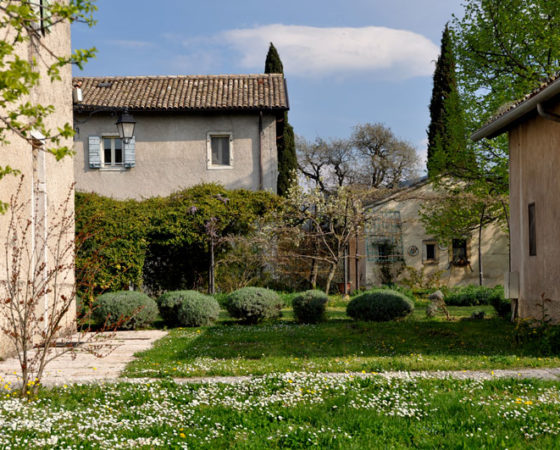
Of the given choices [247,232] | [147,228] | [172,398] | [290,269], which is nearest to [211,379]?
[172,398]

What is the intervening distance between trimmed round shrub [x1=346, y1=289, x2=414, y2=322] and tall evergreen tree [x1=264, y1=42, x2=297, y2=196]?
36.3ft

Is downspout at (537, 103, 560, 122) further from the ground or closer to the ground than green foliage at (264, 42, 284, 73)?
closer to the ground

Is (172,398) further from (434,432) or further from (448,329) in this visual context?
(448,329)

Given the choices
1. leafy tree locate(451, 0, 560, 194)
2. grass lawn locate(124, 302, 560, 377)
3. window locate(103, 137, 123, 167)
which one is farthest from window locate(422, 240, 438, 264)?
A: window locate(103, 137, 123, 167)

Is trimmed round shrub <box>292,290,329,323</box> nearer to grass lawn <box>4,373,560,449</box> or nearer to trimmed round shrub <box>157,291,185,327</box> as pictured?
trimmed round shrub <box>157,291,185,327</box>

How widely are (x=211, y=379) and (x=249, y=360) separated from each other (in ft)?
5.73

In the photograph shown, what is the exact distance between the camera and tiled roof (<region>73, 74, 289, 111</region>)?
22.5 meters

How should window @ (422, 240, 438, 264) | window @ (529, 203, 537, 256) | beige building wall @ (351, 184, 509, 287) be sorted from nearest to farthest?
window @ (529, 203, 537, 256) < beige building wall @ (351, 184, 509, 287) < window @ (422, 240, 438, 264)

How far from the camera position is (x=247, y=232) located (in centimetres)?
2008

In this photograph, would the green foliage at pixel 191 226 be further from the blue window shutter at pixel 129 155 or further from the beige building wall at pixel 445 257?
the beige building wall at pixel 445 257

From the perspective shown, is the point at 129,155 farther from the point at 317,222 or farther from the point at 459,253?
the point at 459,253

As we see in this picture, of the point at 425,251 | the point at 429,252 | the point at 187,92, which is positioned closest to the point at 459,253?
the point at 429,252

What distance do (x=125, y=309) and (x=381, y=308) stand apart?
551 centimetres

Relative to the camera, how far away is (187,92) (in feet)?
77.3
